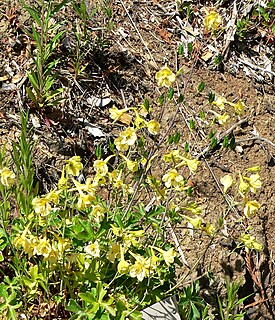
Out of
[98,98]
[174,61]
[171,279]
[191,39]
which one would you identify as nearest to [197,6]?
[191,39]

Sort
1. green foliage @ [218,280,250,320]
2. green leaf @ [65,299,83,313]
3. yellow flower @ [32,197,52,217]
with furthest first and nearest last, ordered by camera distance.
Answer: green foliage @ [218,280,250,320]
green leaf @ [65,299,83,313]
yellow flower @ [32,197,52,217]

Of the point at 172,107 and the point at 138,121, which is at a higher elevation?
the point at 138,121

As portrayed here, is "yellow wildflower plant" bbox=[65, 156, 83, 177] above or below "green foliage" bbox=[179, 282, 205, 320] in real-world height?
above

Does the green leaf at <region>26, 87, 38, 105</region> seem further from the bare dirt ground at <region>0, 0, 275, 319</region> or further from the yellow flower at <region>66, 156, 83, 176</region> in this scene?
the yellow flower at <region>66, 156, 83, 176</region>

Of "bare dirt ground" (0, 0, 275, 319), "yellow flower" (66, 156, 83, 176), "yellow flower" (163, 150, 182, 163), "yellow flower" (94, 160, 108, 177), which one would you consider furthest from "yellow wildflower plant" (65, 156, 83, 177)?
"bare dirt ground" (0, 0, 275, 319)

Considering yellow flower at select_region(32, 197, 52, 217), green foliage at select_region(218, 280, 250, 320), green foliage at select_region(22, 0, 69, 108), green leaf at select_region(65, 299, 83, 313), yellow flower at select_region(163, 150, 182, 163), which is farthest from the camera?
green foliage at select_region(22, 0, 69, 108)

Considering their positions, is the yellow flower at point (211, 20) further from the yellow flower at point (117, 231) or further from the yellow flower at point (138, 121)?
the yellow flower at point (117, 231)

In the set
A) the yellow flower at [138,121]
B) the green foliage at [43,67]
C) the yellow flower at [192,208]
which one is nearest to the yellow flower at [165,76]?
the yellow flower at [138,121]

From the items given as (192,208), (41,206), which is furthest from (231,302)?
(41,206)

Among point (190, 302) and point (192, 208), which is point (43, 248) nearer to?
point (192, 208)

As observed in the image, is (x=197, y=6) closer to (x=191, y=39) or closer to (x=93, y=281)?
(x=191, y=39)
